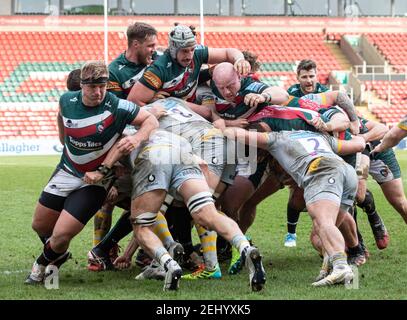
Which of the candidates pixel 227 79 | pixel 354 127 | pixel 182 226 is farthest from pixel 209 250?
pixel 354 127

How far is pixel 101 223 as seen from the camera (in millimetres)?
9164

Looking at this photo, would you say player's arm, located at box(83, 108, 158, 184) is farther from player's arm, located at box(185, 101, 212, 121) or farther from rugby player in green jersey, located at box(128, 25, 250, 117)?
player's arm, located at box(185, 101, 212, 121)

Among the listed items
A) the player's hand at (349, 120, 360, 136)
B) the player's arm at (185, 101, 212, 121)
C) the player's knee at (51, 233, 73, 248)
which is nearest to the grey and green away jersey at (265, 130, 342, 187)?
the player's arm at (185, 101, 212, 121)

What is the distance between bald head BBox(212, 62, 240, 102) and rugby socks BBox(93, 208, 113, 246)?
1960 millimetres

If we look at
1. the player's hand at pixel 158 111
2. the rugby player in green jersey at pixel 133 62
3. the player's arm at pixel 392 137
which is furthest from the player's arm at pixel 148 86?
the player's arm at pixel 392 137

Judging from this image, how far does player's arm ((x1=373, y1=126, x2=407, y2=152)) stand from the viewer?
29.6 ft

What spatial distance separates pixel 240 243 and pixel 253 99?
157cm

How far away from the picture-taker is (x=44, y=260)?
7.54 metres

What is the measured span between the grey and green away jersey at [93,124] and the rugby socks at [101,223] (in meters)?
1.70

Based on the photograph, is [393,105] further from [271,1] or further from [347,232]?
[347,232]

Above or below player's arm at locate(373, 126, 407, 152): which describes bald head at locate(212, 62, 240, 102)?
above

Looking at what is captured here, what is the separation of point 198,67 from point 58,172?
170 centimetres

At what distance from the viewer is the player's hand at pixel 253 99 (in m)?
7.79

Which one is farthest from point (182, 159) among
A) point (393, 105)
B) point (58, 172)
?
point (393, 105)
